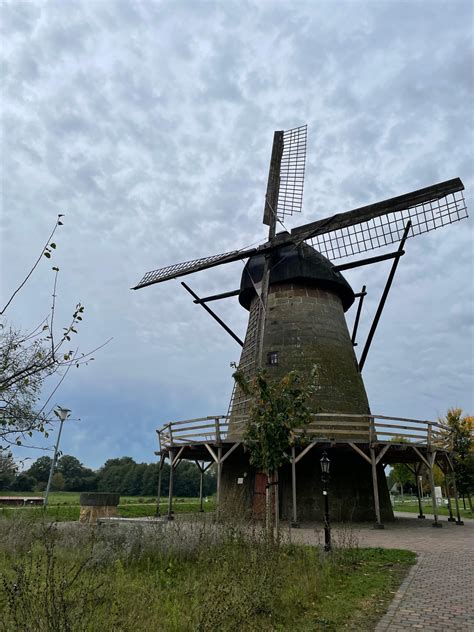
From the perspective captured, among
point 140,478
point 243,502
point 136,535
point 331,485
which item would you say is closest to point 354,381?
point 331,485

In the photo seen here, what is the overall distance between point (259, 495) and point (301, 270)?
812 cm

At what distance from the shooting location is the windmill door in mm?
14727

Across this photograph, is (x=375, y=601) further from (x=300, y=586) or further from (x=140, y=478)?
(x=140, y=478)

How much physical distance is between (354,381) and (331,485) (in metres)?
3.69

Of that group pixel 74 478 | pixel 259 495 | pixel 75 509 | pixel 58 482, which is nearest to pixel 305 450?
pixel 259 495

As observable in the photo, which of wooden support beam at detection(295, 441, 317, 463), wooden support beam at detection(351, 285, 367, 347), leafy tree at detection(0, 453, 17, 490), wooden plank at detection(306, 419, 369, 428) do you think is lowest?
leafy tree at detection(0, 453, 17, 490)

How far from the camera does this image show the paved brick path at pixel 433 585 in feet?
16.0

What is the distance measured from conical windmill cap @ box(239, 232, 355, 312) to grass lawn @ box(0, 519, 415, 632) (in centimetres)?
1012

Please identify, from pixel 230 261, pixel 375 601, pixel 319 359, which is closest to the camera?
pixel 375 601

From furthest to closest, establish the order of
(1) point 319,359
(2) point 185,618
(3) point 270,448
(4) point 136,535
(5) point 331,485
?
(1) point 319,359, (5) point 331,485, (3) point 270,448, (4) point 136,535, (2) point 185,618

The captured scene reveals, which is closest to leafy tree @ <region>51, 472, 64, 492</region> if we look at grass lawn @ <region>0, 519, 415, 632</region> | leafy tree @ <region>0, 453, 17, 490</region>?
grass lawn @ <region>0, 519, 415, 632</region>

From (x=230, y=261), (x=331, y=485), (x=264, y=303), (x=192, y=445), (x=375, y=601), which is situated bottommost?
(x=375, y=601)

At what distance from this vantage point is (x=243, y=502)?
50.9 ft

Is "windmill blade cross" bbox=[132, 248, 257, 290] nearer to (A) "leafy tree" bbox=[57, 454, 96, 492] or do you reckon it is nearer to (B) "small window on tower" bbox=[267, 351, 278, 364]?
(B) "small window on tower" bbox=[267, 351, 278, 364]
